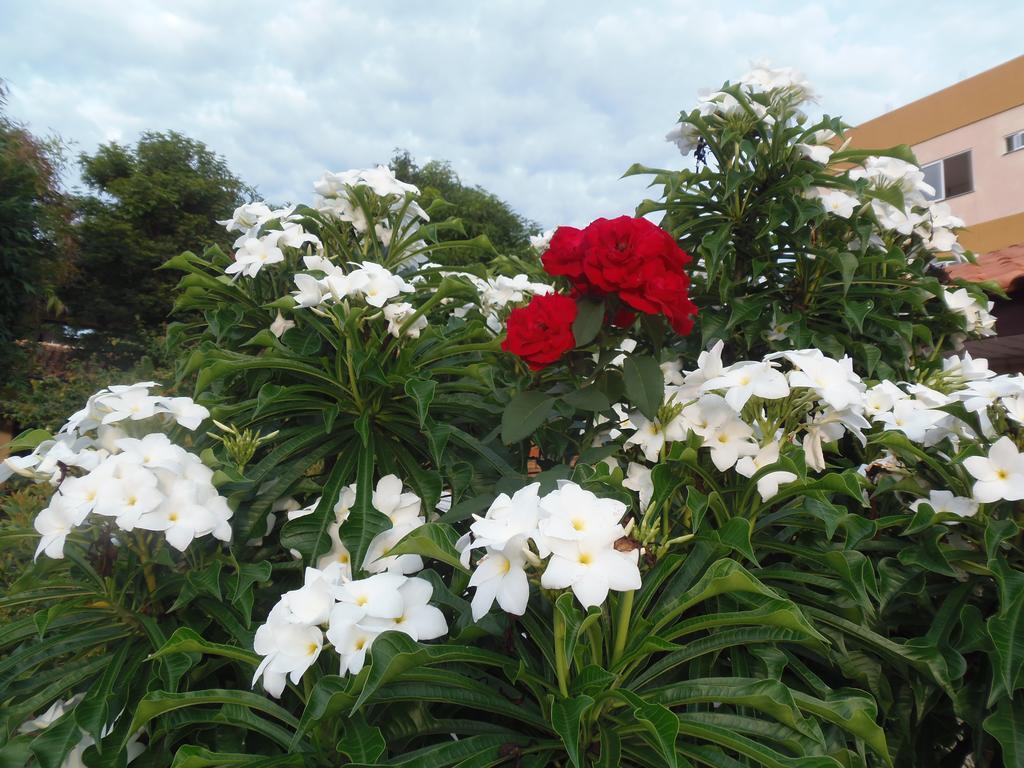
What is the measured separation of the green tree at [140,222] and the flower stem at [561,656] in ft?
44.5

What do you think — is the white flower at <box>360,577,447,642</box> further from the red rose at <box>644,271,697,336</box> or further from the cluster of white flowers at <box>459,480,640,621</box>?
the red rose at <box>644,271,697,336</box>

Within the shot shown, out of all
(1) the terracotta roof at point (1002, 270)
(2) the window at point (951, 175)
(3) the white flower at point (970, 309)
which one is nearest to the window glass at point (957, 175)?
(2) the window at point (951, 175)

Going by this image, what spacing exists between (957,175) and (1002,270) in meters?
9.79

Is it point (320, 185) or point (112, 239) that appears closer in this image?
point (320, 185)

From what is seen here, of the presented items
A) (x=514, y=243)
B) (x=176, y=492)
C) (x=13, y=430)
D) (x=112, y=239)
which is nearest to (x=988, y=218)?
(x=514, y=243)

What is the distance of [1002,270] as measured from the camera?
323 centimetres

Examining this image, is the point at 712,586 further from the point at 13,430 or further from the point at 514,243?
the point at 514,243

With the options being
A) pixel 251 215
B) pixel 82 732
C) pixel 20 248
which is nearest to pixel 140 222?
pixel 20 248

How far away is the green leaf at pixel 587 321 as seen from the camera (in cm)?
113

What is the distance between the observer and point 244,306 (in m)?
1.56

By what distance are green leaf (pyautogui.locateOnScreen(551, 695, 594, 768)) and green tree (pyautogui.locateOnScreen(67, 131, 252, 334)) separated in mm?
13630

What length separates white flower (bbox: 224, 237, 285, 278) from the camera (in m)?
1.45

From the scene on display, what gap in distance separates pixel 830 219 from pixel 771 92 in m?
0.37

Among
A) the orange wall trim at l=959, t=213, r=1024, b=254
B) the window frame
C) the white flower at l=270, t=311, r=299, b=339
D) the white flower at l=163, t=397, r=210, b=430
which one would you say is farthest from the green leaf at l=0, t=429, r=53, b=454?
the window frame
